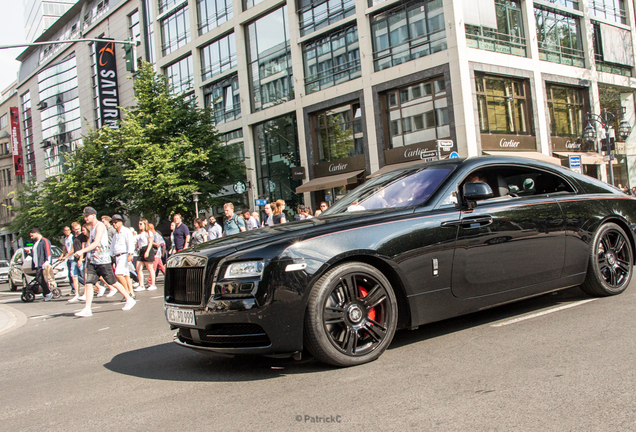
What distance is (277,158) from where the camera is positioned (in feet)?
102

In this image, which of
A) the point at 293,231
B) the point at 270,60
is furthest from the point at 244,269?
the point at 270,60

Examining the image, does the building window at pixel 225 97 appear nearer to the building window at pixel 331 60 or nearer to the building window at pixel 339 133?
the building window at pixel 331 60

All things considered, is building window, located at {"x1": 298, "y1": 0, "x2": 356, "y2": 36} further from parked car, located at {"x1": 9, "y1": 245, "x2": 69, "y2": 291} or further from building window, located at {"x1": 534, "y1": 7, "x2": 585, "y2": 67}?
parked car, located at {"x1": 9, "y1": 245, "x2": 69, "y2": 291}

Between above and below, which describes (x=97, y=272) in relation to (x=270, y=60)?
below

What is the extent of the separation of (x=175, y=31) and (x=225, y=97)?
7379mm

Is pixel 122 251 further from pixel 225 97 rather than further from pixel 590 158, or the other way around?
pixel 225 97

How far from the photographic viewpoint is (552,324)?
4.82 m

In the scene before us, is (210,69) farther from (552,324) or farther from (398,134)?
(552,324)

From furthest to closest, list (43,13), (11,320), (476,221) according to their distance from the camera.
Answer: (43,13), (11,320), (476,221)

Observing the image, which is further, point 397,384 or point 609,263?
point 609,263

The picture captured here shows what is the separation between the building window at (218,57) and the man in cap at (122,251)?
78.1 ft

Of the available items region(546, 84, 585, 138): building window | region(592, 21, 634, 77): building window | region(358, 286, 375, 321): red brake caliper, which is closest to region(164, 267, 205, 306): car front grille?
region(358, 286, 375, 321): red brake caliper

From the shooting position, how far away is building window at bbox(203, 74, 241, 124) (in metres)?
33.0

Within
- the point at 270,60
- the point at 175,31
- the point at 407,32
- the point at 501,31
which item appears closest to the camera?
the point at 407,32
